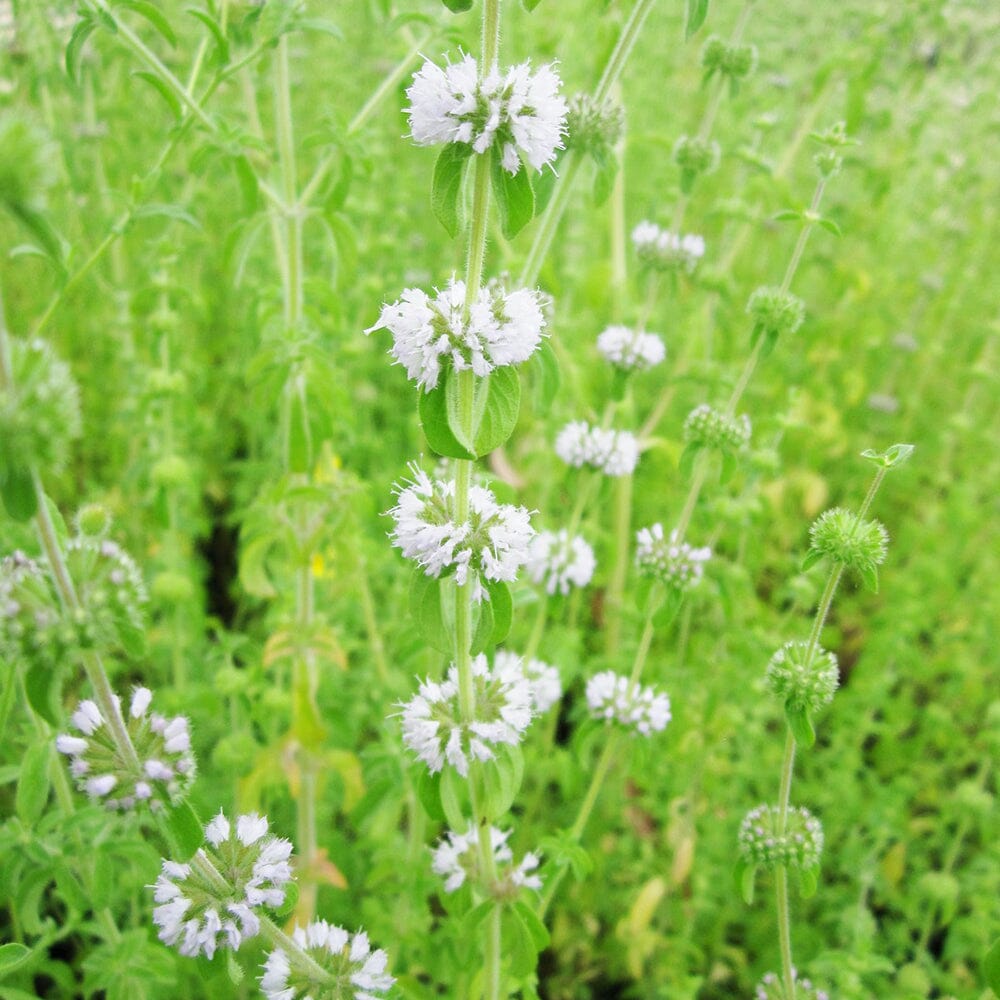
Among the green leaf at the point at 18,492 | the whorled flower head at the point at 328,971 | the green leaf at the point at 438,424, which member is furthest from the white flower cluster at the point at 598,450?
the green leaf at the point at 18,492

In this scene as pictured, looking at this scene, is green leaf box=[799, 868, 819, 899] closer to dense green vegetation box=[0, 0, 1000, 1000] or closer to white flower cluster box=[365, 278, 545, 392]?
dense green vegetation box=[0, 0, 1000, 1000]

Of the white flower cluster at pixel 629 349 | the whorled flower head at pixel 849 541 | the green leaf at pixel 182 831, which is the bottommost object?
the green leaf at pixel 182 831

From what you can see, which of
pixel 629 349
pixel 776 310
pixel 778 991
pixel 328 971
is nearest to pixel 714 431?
pixel 776 310

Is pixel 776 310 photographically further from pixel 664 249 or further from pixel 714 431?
pixel 664 249

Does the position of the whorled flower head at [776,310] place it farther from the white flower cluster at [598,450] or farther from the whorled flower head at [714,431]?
the white flower cluster at [598,450]

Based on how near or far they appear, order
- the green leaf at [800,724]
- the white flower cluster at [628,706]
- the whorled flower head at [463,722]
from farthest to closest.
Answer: the white flower cluster at [628,706] < the green leaf at [800,724] < the whorled flower head at [463,722]

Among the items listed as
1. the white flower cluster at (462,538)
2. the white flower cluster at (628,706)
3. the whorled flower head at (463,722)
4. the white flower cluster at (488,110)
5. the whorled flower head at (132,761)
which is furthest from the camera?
the white flower cluster at (628,706)

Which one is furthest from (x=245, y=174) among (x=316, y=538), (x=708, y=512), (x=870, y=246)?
(x=870, y=246)
